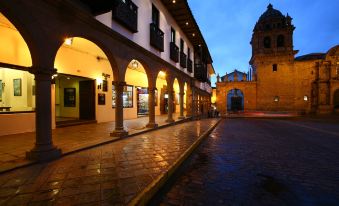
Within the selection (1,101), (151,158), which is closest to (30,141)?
(1,101)

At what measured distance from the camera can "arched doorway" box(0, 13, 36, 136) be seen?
Result: 7.55 metres

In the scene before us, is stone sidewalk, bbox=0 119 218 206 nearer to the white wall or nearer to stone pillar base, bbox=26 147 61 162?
stone pillar base, bbox=26 147 61 162

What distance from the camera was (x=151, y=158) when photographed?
511 centimetres

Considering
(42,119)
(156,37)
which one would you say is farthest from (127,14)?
(42,119)

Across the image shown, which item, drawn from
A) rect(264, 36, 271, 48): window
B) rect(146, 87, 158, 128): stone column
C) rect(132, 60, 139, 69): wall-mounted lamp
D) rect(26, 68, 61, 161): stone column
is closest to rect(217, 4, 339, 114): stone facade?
rect(264, 36, 271, 48): window

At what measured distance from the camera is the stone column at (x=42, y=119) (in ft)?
15.1

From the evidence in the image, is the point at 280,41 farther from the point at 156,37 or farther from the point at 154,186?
the point at 154,186

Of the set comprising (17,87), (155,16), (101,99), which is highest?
(155,16)

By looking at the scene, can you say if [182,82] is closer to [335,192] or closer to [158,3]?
[158,3]

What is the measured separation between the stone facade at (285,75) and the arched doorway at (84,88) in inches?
1307

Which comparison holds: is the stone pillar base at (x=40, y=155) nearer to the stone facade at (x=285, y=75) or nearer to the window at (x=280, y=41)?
the stone facade at (x=285, y=75)

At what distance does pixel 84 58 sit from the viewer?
11.2 metres

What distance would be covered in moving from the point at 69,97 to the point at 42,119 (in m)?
8.85

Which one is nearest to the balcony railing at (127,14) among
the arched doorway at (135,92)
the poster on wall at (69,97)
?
the arched doorway at (135,92)
